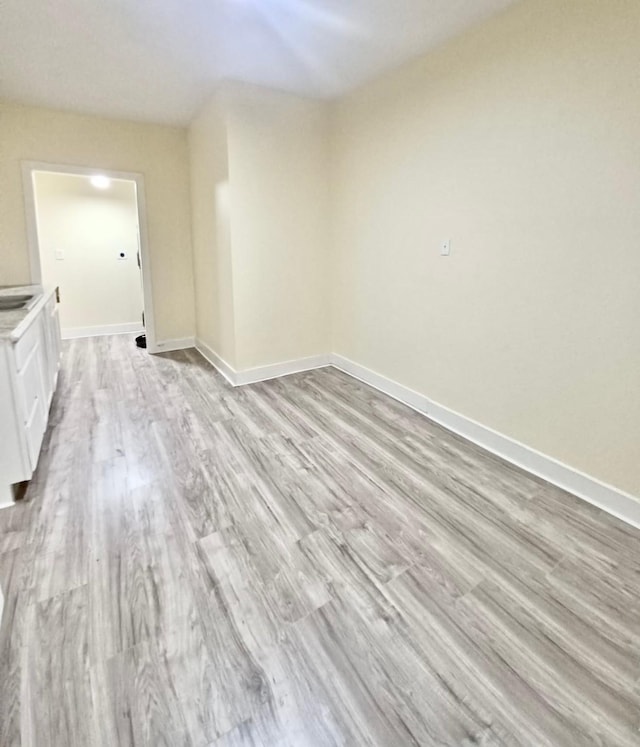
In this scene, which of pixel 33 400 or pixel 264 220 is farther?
pixel 264 220

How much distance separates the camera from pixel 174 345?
16.7 feet

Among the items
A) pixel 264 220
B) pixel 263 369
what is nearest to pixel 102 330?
pixel 263 369

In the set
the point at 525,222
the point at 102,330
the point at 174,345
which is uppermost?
the point at 525,222

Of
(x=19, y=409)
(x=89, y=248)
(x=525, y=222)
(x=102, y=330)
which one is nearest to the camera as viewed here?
(x=19, y=409)

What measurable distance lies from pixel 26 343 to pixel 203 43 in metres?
2.21

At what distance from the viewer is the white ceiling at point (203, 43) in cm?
226

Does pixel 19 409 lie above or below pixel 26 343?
below

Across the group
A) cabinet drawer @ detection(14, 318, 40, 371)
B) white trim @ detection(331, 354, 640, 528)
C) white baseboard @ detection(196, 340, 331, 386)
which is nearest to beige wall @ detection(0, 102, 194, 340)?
white baseboard @ detection(196, 340, 331, 386)

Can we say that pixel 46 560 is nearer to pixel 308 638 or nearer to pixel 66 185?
pixel 308 638

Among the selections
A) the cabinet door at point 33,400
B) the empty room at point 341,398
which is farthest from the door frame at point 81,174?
the cabinet door at point 33,400

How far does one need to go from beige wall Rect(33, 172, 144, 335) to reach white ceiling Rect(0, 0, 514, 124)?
172 cm

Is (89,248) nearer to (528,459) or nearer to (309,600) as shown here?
(309,600)

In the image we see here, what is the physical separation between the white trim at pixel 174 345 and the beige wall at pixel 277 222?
63.6 inches

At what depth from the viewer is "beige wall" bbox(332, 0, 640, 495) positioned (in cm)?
192
